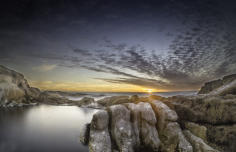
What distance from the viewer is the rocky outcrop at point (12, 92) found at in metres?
24.8

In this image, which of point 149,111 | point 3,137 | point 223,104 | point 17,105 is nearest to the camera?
point 223,104

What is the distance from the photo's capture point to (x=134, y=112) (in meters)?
7.32

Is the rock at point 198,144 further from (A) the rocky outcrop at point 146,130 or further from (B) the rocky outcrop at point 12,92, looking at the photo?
(B) the rocky outcrop at point 12,92

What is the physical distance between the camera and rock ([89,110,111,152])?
607 cm

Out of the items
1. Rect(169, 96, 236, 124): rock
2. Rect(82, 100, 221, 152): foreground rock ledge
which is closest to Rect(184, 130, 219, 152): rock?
Rect(82, 100, 221, 152): foreground rock ledge

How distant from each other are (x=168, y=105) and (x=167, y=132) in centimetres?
208

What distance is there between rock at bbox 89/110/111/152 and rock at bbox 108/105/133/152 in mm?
412

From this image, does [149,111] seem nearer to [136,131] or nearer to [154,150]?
[136,131]

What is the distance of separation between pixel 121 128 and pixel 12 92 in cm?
3244

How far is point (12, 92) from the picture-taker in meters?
25.9

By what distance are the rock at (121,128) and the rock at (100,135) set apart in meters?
0.41

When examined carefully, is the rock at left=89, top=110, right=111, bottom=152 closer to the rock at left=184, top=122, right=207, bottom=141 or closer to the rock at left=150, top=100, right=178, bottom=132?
the rock at left=150, top=100, right=178, bottom=132

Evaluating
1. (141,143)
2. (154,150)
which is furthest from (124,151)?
(154,150)

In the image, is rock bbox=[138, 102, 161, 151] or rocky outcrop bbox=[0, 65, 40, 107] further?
rocky outcrop bbox=[0, 65, 40, 107]
